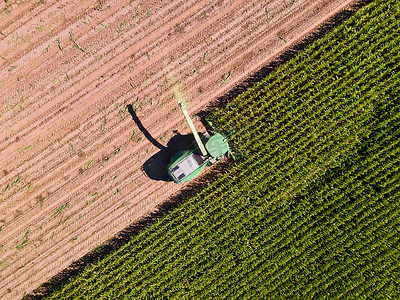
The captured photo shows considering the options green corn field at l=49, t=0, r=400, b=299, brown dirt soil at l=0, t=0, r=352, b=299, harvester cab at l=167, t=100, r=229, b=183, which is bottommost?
green corn field at l=49, t=0, r=400, b=299

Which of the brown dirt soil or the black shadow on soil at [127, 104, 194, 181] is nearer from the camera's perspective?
the brown dirt soil

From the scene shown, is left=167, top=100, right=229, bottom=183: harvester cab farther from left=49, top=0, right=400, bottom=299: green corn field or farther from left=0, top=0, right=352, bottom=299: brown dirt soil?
left=0, top=0, right=352, bottom=299: brown dirt soil

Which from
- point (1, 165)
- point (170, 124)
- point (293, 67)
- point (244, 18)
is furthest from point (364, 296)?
point (1, 165)

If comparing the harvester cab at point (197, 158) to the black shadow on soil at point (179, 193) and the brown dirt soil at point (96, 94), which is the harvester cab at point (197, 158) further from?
the brown dirt soil at point (96, 94)

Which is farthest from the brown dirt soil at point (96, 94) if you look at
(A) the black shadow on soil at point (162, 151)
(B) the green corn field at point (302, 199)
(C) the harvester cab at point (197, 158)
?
(B) the green corn field at point (302, 199)

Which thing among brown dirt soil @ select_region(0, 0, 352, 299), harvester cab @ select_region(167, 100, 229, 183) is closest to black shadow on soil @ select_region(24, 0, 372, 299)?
brown dirt soil @ select_region(0, 0, 352, 299)

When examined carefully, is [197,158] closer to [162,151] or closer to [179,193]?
[162,151]

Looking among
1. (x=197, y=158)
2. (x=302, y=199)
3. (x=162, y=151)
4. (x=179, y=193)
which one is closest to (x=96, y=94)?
(x=162, y=151)
